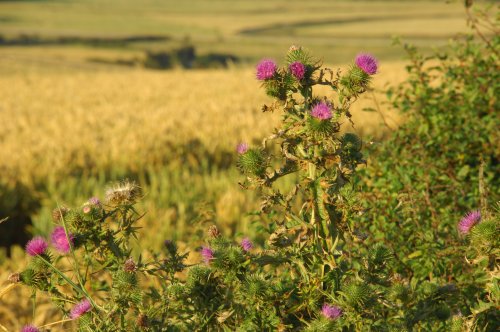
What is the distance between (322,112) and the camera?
1998 millimetres

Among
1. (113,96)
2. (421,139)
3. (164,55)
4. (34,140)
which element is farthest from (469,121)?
(164,55)

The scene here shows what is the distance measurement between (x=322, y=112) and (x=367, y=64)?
0.22 metres

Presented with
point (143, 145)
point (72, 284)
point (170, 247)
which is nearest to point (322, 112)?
point (170, 247)

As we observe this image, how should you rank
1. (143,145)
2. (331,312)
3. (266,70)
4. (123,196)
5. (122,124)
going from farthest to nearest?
(122,124) < (143,145) < (123,196) < (266,70) < (331,312)

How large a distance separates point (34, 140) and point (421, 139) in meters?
5.68

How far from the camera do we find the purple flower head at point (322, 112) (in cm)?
199

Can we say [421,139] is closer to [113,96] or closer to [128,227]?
[128,227]

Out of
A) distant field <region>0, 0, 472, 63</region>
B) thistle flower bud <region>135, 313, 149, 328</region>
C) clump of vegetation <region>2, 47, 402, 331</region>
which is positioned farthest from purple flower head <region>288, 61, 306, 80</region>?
distant field <region>0, 0, 472, 63</region>

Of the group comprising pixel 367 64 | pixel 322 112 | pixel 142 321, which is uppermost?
pixel 367 64

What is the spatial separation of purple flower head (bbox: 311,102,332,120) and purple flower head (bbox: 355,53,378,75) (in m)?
0.17

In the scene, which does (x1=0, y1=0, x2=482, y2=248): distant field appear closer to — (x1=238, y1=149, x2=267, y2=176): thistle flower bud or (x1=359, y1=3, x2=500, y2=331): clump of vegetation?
(x1=238, y1=149, x2=267, y2=176): thistle flower bud

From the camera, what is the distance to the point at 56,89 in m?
16.8

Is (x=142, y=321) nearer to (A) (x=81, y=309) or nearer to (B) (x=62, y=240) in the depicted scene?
(A) (x=81, y=309)

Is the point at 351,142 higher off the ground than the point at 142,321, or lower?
higher
